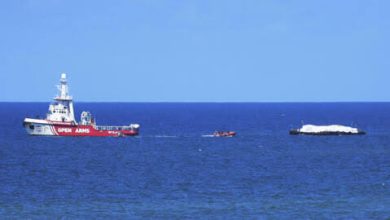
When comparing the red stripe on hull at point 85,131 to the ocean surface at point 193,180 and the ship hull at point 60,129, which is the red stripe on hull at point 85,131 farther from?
the ocean surface at point 193,180

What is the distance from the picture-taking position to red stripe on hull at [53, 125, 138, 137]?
146m

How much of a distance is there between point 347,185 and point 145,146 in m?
57.2

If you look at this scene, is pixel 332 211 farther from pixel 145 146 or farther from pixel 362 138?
pixel 362 138

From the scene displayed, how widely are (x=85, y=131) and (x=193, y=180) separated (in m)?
66.2

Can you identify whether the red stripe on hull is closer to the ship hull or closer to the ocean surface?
the ship hull

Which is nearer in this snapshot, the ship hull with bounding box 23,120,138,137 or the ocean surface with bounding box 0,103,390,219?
the ocean surface with bounding box 0,103,390,219

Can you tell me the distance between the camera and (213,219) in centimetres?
6056

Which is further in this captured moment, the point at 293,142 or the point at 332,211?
the point at 293,142

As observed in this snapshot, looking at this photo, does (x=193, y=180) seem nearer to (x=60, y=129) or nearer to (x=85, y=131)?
(x=60, y=129)

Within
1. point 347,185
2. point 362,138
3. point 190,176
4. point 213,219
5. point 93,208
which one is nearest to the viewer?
point 213,219

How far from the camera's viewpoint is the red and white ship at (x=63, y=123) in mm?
142750

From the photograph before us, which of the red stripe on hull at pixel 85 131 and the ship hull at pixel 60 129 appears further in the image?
the red stripe on hull at pixel 85 131

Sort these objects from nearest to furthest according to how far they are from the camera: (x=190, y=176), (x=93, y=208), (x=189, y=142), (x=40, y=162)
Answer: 1. (x=93, y=208)
2. (x=190, y=176)
3. (x=40, y=162)
4. (x=189, y=142)

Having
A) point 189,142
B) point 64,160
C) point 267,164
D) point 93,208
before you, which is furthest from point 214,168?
point 189,142
